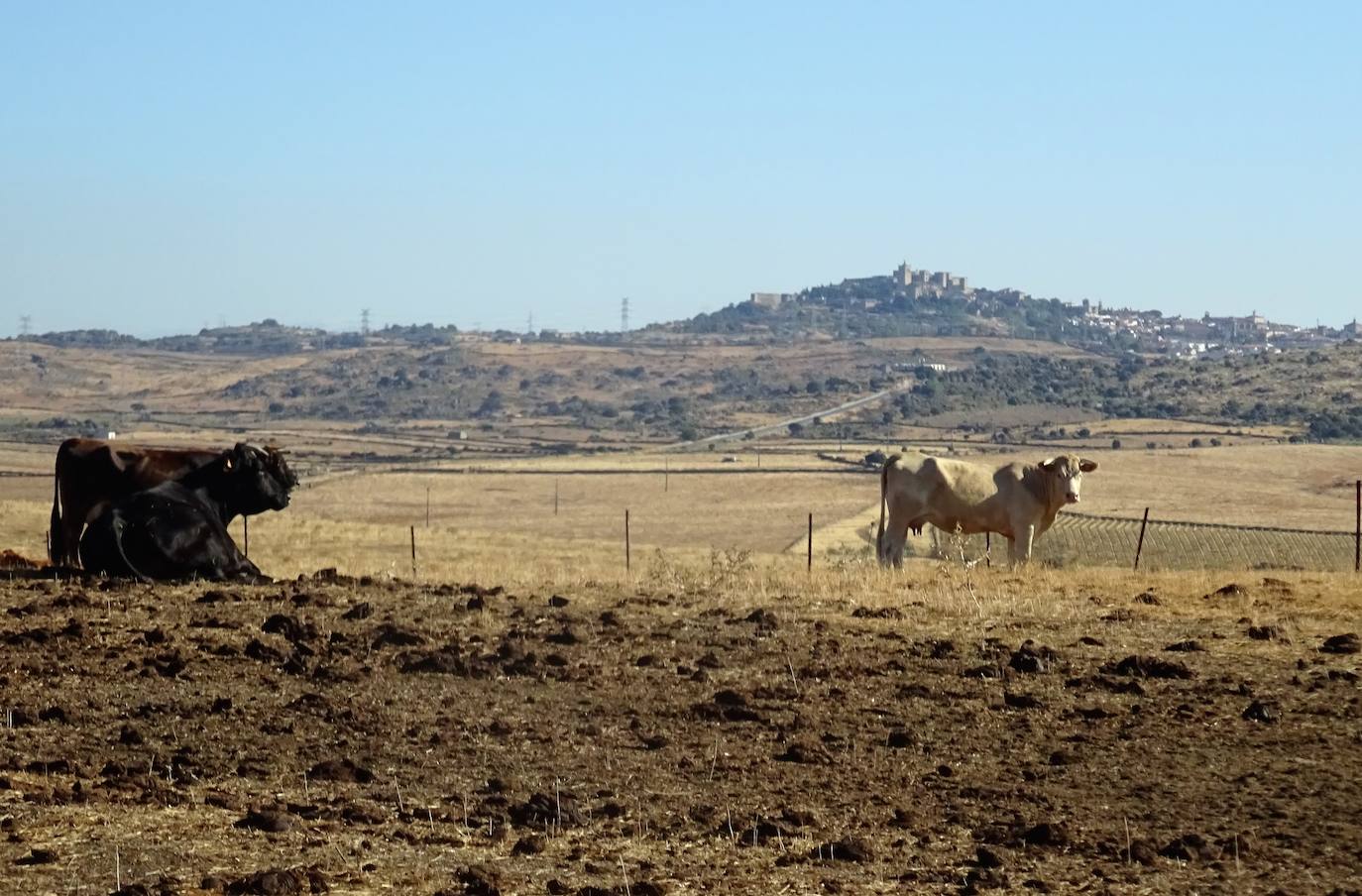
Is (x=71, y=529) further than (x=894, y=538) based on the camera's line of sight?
No

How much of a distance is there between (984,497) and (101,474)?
11.7 meters

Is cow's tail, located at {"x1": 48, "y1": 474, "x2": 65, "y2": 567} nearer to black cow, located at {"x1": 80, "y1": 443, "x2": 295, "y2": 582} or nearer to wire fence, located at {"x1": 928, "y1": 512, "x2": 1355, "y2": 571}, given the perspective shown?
black cow, located at {"x1": 80, "y1": 443, "x2": 295, "y2": 582}

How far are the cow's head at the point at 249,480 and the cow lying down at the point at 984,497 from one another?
859 cm

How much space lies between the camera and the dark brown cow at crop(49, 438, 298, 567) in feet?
73.0

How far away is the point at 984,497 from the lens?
26.4 meters

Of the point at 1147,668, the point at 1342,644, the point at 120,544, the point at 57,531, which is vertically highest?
the point at 120,544

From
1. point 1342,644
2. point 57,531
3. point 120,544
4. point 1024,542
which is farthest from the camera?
point 1024,542

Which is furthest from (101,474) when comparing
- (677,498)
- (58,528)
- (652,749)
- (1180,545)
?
(677,498)

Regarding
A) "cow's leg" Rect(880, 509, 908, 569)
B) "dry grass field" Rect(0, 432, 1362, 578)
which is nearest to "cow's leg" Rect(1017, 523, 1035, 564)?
"cow's leg" Rect(880, 509, 908, 569)

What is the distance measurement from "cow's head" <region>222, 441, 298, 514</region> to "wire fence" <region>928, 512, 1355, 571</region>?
1760 centimetres

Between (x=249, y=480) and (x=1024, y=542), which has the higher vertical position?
(x=249, y=480)

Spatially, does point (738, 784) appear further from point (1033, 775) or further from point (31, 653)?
point (31, 653)

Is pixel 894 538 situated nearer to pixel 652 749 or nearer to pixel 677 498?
pixel 652 749

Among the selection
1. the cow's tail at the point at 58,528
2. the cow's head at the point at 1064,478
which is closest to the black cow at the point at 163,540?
the cow's tail at the point at 58,528
